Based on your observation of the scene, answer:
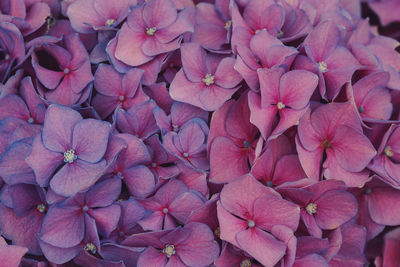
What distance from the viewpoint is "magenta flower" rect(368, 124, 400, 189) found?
0.64m

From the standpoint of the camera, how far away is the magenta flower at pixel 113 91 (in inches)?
26.5

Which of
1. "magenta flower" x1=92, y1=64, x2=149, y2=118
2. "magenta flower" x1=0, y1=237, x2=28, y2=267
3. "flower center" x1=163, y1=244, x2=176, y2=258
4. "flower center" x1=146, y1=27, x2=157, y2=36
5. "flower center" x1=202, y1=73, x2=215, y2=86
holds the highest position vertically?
"flower center" x1=146, y1=27, x2=157, y2=36

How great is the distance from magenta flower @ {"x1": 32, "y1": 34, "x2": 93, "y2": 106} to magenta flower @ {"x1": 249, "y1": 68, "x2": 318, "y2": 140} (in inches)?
9.5

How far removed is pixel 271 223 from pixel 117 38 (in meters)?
0.34

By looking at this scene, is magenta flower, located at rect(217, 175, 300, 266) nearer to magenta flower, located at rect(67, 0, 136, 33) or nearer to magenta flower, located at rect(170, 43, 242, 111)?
magenta flower, located at rect(170, 43, 242, 111)

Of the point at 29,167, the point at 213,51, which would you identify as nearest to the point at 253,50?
the point at 213,51

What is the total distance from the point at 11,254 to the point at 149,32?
1.17ft

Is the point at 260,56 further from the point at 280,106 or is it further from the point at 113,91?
the point at 113,91

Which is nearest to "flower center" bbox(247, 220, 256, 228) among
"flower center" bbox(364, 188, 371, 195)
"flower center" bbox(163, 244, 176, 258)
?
"flower center" bbox(163, 244, 176, 258)

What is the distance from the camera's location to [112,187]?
609 mm

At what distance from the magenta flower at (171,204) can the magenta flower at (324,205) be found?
12cm

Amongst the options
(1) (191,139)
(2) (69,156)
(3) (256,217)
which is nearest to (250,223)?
(3) (256,217)

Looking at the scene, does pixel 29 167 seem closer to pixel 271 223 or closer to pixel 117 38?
pixel 117 38

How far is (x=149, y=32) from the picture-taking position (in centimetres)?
69
